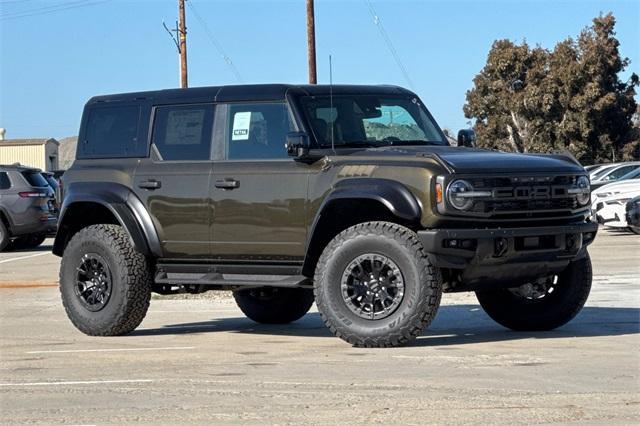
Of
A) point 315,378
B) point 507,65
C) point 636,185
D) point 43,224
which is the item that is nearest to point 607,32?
point 507,65

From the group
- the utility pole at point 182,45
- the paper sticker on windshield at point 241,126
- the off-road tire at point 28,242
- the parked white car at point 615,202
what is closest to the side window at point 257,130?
the paper sticker on windshield at point 241,126

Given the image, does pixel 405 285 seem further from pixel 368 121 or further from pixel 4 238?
pixel 4 238

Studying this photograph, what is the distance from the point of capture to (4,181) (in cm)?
2716

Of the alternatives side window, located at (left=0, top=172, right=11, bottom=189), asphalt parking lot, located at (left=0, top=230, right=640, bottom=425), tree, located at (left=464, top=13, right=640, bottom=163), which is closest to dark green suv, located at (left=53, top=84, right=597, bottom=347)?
asphalt parking lot, located at (left=0, top=230, right=640, bottom=425)

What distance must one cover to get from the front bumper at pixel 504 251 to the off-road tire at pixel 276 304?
268 cm

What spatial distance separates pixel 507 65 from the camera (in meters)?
55.1

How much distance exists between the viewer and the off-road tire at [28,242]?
28188 millimetres

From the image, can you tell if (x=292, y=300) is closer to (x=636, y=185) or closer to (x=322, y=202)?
(x=322, y=202)

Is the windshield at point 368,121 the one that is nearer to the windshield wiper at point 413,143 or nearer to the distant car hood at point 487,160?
the windshield wiper at point 413,143

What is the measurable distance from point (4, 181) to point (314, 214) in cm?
1820

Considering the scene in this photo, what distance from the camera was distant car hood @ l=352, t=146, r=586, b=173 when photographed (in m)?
9.73

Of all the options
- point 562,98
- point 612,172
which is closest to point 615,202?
point 612,172

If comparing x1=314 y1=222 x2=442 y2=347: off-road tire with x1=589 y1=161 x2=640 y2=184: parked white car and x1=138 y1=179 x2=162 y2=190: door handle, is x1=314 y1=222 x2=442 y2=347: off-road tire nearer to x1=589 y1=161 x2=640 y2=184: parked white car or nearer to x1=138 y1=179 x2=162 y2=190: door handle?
x1=138 y1=179 x2=162 y2=190: door handle

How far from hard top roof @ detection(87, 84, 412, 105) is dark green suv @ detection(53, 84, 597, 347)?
1cm
